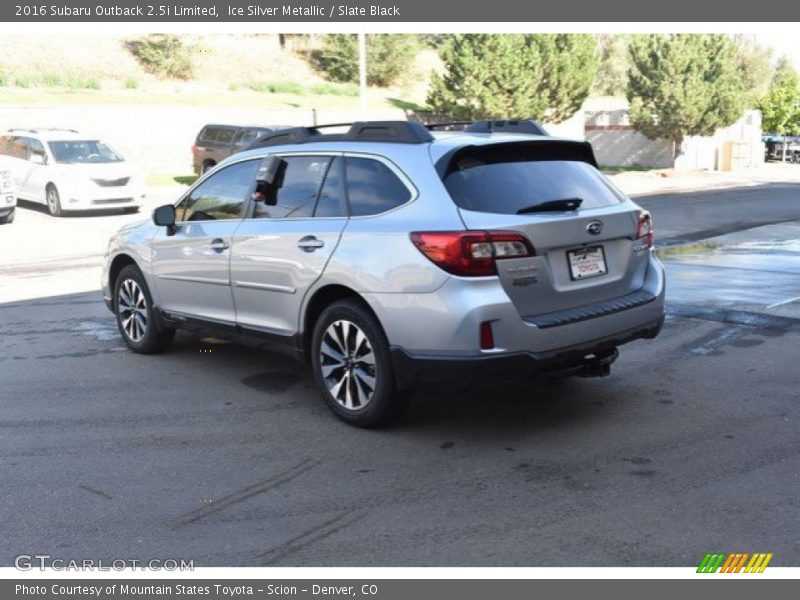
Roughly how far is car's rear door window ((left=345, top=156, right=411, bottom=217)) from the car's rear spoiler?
30 cm

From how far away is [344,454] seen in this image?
517cm

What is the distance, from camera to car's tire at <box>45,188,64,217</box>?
2012 centimetres

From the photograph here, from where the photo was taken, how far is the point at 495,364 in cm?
495

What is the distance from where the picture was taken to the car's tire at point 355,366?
5340 millimetres

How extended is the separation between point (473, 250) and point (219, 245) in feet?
7.55

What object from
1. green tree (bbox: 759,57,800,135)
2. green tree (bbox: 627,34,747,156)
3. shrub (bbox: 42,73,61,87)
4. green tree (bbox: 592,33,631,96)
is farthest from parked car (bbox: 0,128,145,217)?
green tree (bbox: 592,33,631,96)

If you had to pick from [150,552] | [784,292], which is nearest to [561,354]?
[150,552]

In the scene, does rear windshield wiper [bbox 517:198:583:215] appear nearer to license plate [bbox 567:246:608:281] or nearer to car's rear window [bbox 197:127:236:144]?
license plate [bbox 567:246:608:281]

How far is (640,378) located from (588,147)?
1.74m

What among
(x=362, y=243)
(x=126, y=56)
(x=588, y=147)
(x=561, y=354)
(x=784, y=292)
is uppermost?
(x=126, y=56)

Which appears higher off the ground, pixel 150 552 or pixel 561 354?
pixel 561 354

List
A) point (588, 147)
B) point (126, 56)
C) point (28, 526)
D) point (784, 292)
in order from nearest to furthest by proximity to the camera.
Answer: point (28, 526), point (588, 147), point (784, 292), point (126, 56)

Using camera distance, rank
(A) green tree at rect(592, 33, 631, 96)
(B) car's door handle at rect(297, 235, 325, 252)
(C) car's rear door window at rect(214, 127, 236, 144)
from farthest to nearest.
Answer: (A) green tree at rect(592, 33, 631, 96) → (C) car's rear door window at rect(214, 127, 236, 144) → (B) car's door handle at rect(297, 235, 325, 252)

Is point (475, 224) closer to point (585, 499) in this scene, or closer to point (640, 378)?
point (585, 499)
